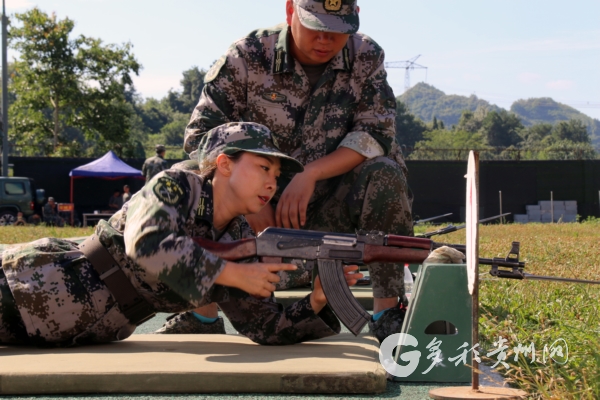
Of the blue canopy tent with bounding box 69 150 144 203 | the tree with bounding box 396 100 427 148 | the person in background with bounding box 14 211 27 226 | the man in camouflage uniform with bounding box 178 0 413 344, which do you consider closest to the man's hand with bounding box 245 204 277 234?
the man in camouflage uniform with bounding box 178 0 413 344

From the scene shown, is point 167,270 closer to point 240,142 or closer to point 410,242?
point 240,142

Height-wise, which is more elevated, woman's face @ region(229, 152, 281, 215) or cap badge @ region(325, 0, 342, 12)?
cap badge @ region(325, 0, 342, 12)

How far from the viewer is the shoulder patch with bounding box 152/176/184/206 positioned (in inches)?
108

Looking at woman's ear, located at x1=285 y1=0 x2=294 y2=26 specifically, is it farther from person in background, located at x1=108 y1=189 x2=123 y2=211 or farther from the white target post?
person in background, located at x1=108 y1=189 x2=123 y2=211

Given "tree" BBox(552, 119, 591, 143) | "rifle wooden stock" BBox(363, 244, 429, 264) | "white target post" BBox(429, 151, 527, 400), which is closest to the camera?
"white target post" BBox(429, 151, 527, 400)

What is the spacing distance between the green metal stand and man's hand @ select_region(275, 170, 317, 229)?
3.55 ft

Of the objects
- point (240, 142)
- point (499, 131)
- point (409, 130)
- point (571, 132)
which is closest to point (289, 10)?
point (240, 142)

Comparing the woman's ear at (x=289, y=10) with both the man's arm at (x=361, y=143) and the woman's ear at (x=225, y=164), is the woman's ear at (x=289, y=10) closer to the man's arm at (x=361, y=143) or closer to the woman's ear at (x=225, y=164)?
the man's arm at (x=361, y=143)

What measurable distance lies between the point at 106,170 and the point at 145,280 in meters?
21.6

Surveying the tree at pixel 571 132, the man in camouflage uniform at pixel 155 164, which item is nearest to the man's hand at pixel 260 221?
the man in camouflage uniform at pixel 155 164

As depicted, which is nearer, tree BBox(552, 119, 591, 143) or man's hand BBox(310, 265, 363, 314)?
man's hand BBox(310, 265, 363, 314)

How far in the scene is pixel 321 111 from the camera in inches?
166

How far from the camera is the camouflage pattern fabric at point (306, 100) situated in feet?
13.4

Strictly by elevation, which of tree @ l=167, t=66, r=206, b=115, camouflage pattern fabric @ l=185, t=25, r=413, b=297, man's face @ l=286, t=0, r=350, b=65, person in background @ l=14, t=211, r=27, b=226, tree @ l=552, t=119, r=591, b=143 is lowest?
person in background @ l=14, t=211, r=27, b=226
